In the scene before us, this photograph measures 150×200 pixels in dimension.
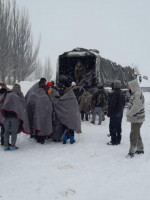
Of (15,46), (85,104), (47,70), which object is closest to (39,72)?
(47,70)

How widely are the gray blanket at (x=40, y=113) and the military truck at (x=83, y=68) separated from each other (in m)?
6.08

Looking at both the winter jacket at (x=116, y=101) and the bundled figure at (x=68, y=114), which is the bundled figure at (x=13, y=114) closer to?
the bundled figure at (x=68, y=114)

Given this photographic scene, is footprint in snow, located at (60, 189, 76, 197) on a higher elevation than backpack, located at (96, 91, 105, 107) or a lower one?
lower

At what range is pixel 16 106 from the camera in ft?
22.3

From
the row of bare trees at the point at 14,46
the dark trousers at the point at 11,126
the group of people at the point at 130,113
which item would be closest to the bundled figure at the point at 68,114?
the group of people at the point at 130,113

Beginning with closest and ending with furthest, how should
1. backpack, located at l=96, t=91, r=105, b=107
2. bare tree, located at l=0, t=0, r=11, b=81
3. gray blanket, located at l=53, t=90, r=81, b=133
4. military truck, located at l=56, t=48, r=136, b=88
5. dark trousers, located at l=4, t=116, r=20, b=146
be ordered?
dark trousers, located at l=4, t=116, r=20, b=146 → gray blanket, located at l=53, t=90, r=81, b=133 → backpack, located at l=96, t=91, r=105, b=107 → military truck, located at l=56, t=48, r=136, b=88 → bare tree, located at l=0, t=0, r=11, b=81

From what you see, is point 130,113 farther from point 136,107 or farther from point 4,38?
point 4,38

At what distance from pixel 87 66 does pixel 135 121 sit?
8.84m

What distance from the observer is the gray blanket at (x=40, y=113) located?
7.40 meters

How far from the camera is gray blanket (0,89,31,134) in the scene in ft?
22.0

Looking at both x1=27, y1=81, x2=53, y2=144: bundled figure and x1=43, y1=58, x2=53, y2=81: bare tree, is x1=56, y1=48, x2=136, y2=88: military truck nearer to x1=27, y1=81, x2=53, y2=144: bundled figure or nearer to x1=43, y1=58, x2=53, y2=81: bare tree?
x1=27, y1=81, x2=53, y2=144: bundled figure

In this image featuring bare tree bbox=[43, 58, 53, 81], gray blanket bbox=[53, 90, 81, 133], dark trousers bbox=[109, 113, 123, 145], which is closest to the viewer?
dark trousers bbox=[109, 113, 123, 145]

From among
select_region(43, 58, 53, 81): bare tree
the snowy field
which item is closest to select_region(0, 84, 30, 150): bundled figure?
the snowy field

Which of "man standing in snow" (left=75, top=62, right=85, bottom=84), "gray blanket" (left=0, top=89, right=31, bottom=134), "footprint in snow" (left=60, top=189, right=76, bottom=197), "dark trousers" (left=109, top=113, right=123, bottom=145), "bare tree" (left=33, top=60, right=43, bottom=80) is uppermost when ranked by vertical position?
"man standing in snow" (left=75, top=62, right=85, bottom=84)
